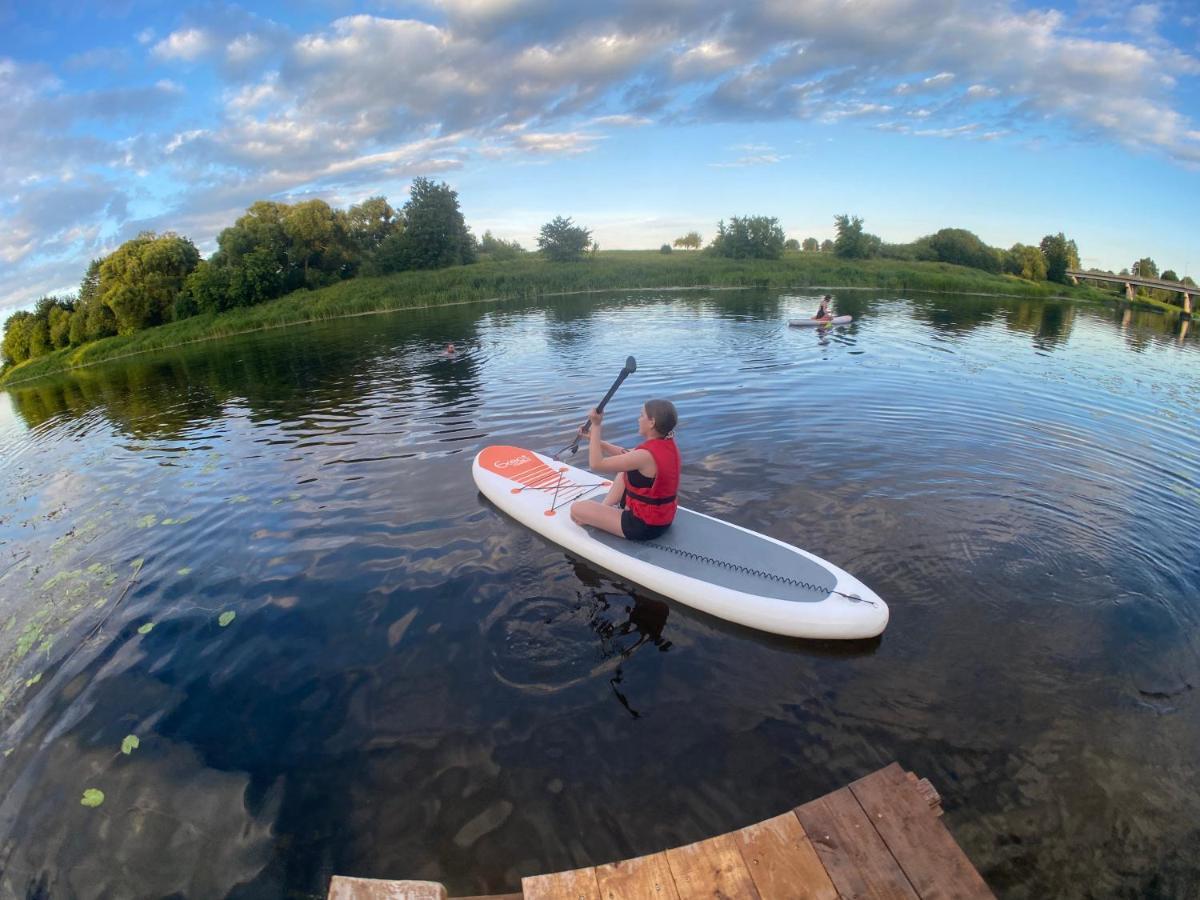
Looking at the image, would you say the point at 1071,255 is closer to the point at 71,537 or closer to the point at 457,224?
the point at 457,224

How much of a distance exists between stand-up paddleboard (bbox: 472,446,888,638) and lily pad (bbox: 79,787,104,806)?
472 centimetres

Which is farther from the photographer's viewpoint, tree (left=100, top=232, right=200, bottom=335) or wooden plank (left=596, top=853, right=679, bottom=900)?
→ tree (left=100, top=232, right=200, bottom=335)

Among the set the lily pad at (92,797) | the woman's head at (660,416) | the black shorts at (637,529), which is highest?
the woman's head at (660,416)

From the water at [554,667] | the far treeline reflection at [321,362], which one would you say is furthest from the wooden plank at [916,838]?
the far treeline reflection at [321,362]

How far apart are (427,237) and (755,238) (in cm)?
3828

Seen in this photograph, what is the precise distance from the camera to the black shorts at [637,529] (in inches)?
261

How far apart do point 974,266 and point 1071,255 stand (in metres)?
10.4

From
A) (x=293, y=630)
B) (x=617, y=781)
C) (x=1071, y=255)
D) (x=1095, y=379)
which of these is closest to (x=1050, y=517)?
(x=617, y=781)

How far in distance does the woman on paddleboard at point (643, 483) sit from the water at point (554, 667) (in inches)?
27.9

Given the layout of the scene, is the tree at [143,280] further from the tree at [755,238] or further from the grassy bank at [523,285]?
the tree at [755,238]

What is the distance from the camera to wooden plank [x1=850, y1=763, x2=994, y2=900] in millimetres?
3021

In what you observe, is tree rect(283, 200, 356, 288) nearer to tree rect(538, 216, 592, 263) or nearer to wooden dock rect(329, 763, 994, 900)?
tree rect(538, 216, 592, 263)

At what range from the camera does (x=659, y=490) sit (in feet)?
21.0

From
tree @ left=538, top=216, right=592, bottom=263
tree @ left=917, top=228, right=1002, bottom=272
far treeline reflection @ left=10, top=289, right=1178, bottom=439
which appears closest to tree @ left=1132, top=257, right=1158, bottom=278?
tree @ left=917, top=228, right=1002, bottom=272
